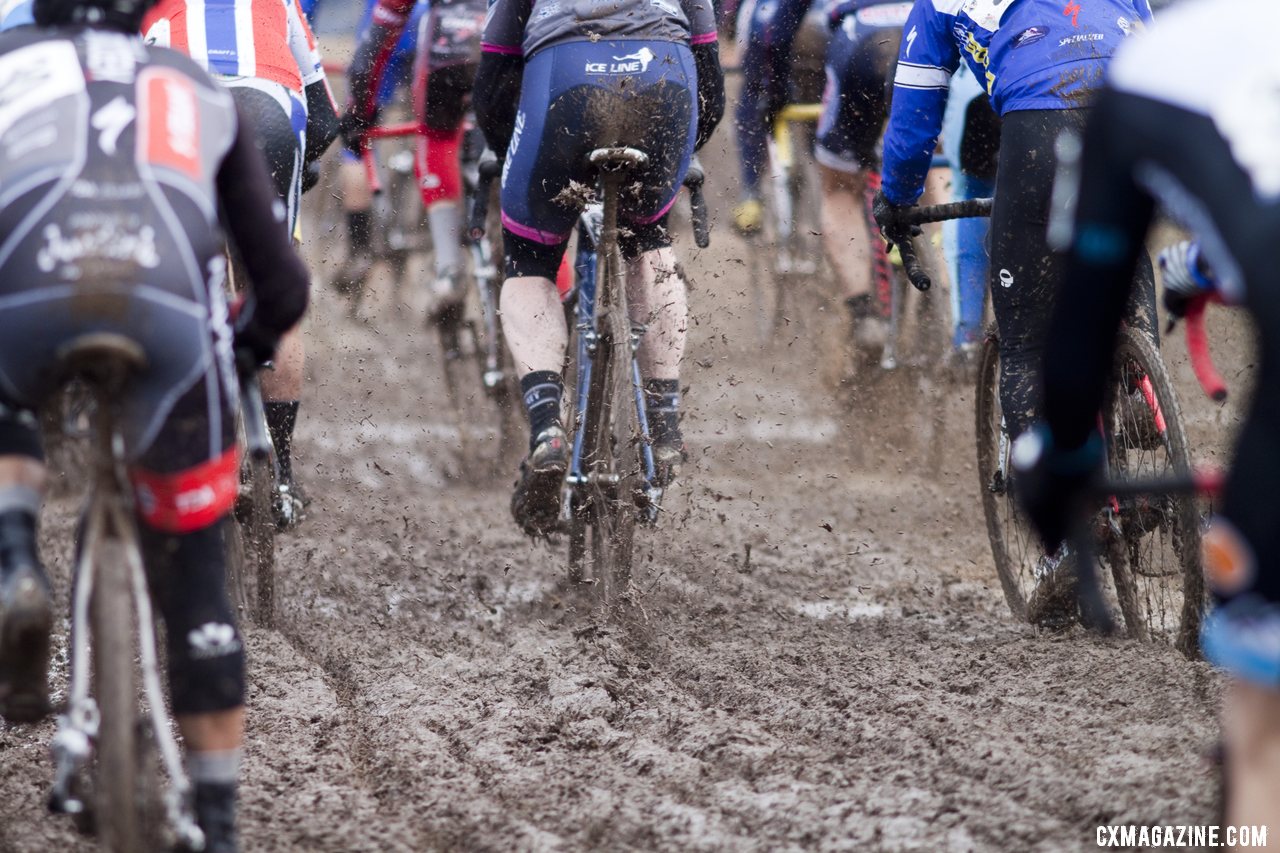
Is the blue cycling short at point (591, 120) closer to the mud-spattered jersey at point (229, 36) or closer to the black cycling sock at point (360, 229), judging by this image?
the mud-spattered jersey at point (229, 36)

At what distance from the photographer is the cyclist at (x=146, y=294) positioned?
8.36 feet

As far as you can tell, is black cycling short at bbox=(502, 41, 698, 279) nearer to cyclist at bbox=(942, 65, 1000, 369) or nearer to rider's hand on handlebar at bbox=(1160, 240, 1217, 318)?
cyclist at bbox=(942, 65, 1000, 369)

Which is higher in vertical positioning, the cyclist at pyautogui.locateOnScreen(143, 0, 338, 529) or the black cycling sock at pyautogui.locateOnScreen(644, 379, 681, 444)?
the cyclist at pyautogui.locateOnScreen(143, 0, 338, 529)

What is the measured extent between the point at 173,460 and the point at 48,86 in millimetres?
695

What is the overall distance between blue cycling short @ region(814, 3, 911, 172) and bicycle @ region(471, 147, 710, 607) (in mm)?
2814

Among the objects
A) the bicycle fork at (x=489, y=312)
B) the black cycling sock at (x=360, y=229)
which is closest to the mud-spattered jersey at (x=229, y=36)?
the bicycle fork at (x=489, y=312)

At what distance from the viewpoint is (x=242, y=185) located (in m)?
2.84

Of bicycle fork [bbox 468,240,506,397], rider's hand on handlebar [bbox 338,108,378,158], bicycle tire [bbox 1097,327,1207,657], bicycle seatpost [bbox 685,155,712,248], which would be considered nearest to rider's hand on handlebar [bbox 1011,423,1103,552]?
bicycle tire [bbox 1097,327,1207,657]

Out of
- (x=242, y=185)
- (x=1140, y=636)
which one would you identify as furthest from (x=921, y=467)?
(x=242, y=185)

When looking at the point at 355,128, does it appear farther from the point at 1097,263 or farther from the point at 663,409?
the point at 1097,263

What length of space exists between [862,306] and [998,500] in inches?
113

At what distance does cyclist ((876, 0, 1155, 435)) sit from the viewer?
14.5ft

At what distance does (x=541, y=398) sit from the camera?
5.28m

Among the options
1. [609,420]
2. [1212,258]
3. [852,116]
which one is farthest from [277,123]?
[852,116]
